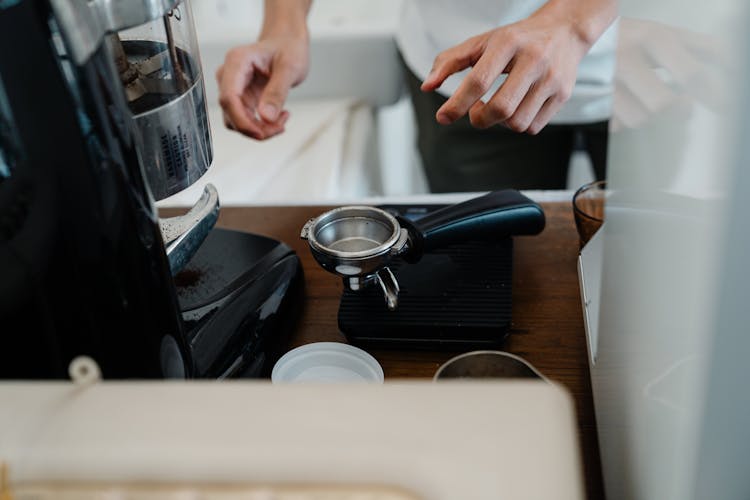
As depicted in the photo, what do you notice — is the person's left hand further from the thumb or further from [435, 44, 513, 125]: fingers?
the thumb

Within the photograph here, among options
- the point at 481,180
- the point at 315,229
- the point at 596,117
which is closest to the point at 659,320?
the point at 315,229

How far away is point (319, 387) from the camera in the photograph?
28 centimetres

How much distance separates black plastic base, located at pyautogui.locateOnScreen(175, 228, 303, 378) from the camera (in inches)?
21.6

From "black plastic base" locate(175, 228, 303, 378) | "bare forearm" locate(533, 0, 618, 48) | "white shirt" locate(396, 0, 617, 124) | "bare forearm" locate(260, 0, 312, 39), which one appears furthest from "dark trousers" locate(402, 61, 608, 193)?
"black plastic base" locate(175, 228, 303, 378)

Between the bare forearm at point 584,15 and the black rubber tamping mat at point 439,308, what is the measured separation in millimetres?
241

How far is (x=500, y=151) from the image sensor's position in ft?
4.27

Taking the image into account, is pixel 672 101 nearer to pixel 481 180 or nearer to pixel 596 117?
pixel 596 117

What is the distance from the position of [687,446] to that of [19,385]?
0.26 meters

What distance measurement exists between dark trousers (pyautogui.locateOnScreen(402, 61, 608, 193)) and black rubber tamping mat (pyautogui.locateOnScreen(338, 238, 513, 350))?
2.17 feet

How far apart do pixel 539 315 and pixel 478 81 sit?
20cm

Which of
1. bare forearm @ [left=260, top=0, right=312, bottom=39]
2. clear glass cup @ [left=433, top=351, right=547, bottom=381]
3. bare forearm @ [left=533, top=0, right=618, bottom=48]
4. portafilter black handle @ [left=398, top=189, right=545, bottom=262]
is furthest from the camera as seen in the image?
bare forearm @ [left=260, top=0, right=312, bottom=39]

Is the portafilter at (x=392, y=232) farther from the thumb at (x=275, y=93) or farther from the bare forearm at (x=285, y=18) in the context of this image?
the bare forearm at (x=285, y=18)

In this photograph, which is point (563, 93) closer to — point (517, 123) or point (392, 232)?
point (517, 123)

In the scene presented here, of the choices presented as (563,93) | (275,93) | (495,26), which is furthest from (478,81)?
(495,26)
